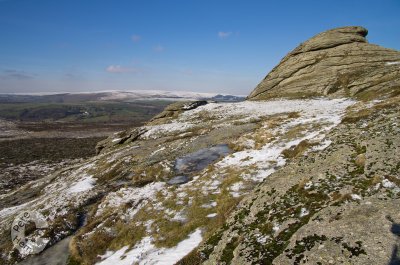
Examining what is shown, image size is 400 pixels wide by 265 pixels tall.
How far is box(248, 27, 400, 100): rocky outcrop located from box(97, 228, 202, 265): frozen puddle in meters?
35.4

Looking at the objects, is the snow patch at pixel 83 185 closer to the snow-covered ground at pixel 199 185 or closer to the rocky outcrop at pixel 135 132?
the snow-covered ground at pixel 199 185

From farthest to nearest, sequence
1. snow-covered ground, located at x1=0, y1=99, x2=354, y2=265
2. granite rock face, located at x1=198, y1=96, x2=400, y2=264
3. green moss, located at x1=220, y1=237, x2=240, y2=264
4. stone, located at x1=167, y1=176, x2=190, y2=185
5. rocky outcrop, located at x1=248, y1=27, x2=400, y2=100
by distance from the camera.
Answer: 1. rocky outcrop, located at x1=248, y1=27, x2=400, y2=100
2. stone, located at x1=167, y1=176, x2=190, y2=185
3. snow-covered ground, located at x1=0, y1=99, x2=354, y2=265
4. green moss, located at x1=220, y1=237, x2=240, y2=264
5. granite rock face, located at x1=198, y1=96, x2=400, y2=264

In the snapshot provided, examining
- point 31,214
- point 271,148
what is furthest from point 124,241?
point 271,148

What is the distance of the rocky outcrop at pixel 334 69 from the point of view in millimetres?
48062

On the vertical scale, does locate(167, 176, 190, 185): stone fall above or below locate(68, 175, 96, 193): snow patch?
above

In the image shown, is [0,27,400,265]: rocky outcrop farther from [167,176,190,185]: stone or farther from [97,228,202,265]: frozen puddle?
[167,176,190,185]: stone

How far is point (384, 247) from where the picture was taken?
39.7 ft

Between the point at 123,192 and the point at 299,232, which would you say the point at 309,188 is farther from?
the point at 123,192

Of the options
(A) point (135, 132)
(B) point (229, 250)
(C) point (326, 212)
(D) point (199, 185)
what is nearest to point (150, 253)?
(B) point (229, 250)

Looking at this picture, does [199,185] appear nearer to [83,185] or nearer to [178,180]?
[178,180]

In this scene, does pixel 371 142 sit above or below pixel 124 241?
above

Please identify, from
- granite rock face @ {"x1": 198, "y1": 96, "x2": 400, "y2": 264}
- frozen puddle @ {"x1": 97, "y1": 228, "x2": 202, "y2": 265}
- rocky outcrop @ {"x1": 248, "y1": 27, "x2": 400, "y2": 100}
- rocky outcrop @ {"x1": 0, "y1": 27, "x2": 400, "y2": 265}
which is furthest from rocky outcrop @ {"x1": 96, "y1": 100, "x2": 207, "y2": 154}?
granite rock face @ {"x1": 198, "y1": 96, "x2": 400, "y2": 264}

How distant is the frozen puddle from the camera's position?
697 inches

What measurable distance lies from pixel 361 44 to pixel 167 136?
4419 centimetres
